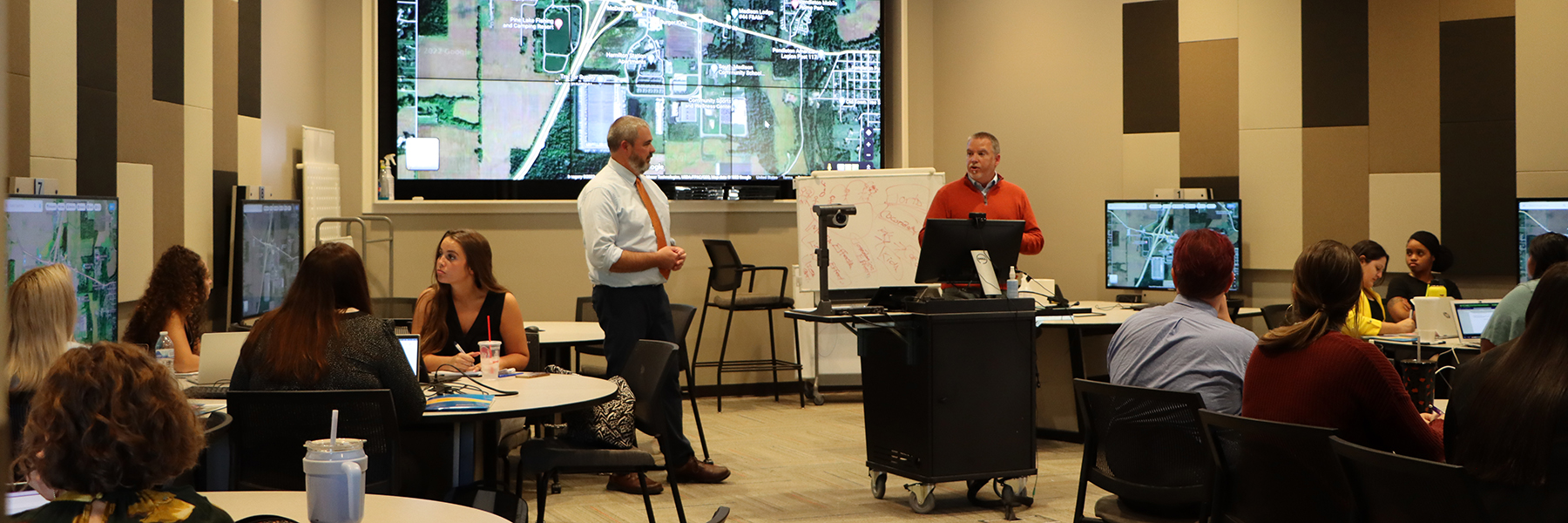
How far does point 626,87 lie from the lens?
738cm

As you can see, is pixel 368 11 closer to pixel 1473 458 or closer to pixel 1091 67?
pixel 1091 67

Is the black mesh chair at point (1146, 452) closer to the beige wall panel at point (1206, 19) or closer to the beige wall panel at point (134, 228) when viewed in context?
the beige wall panel at point (134, 228)

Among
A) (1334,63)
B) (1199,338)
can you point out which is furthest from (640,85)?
(1199,338)

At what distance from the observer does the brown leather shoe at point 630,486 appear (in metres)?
4.77

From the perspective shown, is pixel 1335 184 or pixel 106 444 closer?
pixel 106 444

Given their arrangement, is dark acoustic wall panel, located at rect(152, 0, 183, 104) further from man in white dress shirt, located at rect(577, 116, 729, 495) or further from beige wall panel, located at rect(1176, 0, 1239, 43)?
beige wall panel, located at rect(1176, 0, 1239, 43)

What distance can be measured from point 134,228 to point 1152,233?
5.24m

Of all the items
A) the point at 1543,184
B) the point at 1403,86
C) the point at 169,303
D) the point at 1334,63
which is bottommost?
the point at 169,303

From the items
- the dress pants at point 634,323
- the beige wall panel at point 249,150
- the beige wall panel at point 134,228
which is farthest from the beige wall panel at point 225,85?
the dress pants at point 634,323

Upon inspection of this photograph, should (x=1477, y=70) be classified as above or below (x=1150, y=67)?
below

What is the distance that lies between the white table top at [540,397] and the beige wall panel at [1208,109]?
15.0ft

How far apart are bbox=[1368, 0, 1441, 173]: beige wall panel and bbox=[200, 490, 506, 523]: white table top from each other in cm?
592

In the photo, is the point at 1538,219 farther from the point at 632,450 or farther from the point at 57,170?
the point at 57,170

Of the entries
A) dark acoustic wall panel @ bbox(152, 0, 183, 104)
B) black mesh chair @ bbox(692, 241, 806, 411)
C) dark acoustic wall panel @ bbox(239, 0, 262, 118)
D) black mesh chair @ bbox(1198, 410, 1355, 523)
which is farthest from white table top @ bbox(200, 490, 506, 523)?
black mesh chair @ bbox(692, 241, 806, 411)
